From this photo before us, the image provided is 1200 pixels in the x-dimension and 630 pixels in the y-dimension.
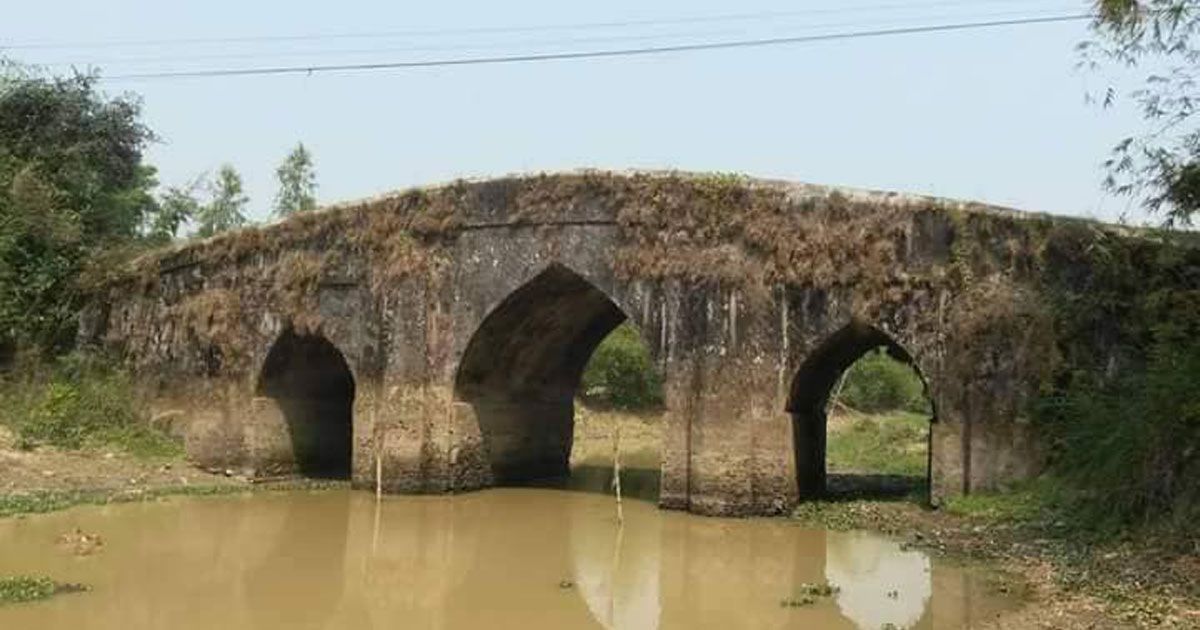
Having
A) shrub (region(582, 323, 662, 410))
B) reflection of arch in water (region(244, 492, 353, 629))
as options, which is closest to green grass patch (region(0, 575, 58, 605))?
reflection of arch in water (region(244, 492, 353, 629))

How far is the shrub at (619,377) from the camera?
30.3m

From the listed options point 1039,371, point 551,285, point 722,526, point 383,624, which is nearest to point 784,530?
point 722,526

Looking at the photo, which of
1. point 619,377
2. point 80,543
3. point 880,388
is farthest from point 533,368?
point 880,388

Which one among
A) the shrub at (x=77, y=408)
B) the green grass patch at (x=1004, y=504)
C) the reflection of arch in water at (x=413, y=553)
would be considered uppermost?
the shrub at (x=77, y=408)

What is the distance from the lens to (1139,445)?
10766 mm

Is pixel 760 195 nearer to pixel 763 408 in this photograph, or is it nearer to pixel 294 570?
pixel 763 408

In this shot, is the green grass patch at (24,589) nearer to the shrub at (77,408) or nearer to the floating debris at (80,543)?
the floating debris at (80,543)

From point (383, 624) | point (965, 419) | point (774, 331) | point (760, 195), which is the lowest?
point (383, 624)

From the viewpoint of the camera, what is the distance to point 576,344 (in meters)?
19.1

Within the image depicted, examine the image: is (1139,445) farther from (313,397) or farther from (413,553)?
(313,397)

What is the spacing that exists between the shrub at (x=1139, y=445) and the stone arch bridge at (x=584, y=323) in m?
0.79

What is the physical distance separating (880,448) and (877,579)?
12.7 m

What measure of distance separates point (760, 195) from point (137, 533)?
8.37m

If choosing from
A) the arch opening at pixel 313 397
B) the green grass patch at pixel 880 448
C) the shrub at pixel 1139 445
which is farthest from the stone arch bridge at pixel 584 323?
the green grass patch at pixel 880 448
